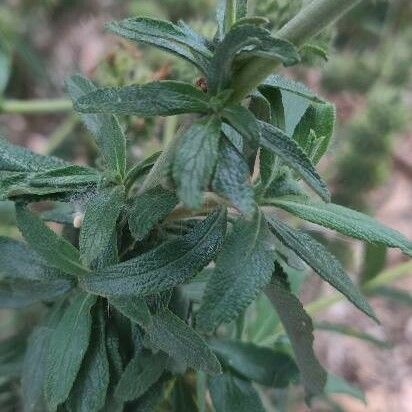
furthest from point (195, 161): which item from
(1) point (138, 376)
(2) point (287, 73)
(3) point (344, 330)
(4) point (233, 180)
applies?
(2) point (287, 73)

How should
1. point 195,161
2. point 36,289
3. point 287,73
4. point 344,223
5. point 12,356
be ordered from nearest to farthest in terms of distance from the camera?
point 195,161 < point 344,223 < point 36,289 < point 12,356 < point 287,73

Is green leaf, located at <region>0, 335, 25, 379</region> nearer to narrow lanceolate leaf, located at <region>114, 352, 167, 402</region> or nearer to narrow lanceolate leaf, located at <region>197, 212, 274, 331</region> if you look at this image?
narrow lanceolate leaf, located at <region>114, 352, 167, 402</region>

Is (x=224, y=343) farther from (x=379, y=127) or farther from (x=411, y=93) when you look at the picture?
(x=411, y=93)

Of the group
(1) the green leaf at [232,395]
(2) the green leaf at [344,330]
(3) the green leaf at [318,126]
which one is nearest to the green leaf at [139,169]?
(3) the green leaf at [318,126]

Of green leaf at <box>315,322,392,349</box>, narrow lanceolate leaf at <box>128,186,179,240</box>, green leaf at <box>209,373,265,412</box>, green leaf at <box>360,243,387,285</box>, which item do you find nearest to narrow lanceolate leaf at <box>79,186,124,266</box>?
narrow lanceolate leaf at <box>128,186,179,240</box>

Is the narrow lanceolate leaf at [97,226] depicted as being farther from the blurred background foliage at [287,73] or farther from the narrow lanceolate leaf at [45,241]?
the blurred background foliage at [287,73]

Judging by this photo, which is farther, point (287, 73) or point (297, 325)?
point (287, 73)

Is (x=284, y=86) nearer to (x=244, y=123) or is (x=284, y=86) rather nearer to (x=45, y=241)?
(x=244, y=123)
